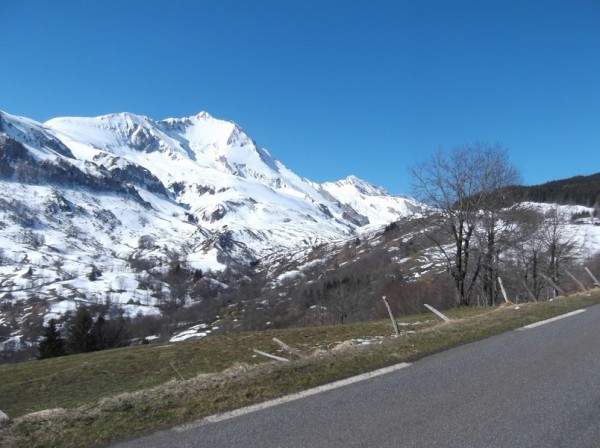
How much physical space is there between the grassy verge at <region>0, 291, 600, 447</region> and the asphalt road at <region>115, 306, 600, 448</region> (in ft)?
2.44

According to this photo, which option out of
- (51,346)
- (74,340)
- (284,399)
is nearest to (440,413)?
(284,399)

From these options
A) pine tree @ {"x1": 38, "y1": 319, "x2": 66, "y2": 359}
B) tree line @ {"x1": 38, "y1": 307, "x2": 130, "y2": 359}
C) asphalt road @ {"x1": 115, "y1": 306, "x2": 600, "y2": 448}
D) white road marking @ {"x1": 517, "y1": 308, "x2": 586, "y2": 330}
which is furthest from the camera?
tree line @ {"x1": 38, "y1": 307, "x2": 130, "y2": 359}

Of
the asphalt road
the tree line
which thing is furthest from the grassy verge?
the tree line

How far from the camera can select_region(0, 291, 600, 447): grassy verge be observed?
20.4 ft

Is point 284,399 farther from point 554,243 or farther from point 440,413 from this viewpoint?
point 554,243

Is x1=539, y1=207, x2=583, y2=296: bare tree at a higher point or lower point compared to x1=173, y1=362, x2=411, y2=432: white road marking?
higher

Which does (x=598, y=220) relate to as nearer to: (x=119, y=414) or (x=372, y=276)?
(x=372, y=276)

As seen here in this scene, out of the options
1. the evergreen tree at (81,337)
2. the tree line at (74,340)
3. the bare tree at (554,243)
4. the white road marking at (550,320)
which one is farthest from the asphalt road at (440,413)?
the evergreen tree at (81,337)

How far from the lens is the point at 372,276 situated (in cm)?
16762

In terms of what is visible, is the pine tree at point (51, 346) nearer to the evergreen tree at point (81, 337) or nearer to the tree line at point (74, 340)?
the tree line at point (74, 340)

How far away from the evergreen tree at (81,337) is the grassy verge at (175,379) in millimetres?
45125

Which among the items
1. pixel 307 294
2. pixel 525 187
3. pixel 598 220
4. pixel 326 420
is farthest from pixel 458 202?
pixel 598 220

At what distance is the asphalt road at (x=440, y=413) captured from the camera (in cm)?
533

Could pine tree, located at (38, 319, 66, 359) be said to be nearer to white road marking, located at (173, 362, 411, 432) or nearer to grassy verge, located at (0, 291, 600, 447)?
grassy verge, located at (0, 291, 600, 447)
